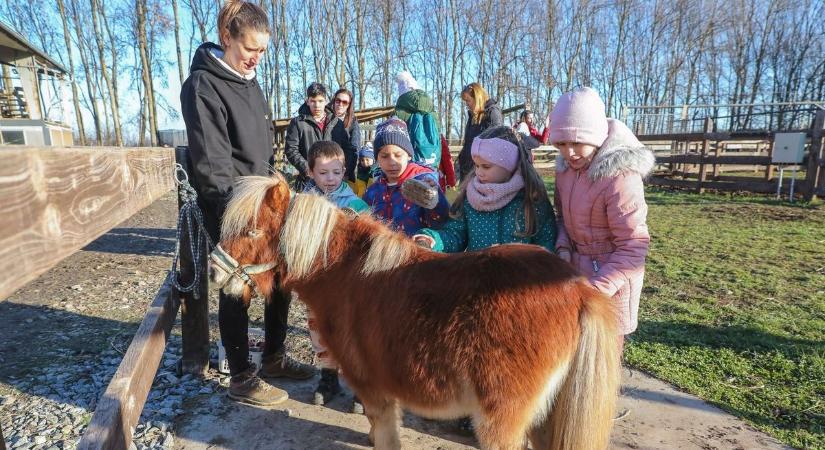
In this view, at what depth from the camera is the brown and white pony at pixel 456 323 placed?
1.84 m

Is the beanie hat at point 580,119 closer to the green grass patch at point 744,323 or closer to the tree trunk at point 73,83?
the green grass patch at point 744,323

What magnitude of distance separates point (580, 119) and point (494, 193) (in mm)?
657

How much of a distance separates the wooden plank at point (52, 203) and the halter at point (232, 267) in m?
0.47

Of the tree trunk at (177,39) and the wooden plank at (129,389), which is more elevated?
the tree trunk at (177,39)

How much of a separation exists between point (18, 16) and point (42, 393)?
47.3 m

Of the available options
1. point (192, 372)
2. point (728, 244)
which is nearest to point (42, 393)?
point (192, 372)

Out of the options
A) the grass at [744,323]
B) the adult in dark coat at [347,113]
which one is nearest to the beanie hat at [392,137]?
the adult in dark coat at [347,113]

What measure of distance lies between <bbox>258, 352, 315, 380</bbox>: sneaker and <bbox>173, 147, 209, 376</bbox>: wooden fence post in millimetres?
488

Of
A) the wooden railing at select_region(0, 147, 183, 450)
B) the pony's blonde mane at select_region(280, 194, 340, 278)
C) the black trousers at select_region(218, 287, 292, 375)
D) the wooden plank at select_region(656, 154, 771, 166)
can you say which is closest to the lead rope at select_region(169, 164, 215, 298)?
the wooden railing at select_region(0, 147, 183, 450)

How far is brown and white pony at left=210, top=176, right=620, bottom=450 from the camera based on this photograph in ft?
6.03

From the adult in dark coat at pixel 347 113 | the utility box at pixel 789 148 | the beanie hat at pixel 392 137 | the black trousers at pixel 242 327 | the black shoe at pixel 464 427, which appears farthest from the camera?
the utility box at pixel 789 148

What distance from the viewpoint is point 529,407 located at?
1870mm

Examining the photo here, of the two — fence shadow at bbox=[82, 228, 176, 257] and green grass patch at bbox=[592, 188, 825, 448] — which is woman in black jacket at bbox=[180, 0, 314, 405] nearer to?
green grass patch at bbox=[592, 188, 825, 448]

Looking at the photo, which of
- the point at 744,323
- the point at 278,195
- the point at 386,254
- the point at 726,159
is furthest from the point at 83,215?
the point at 726,159
